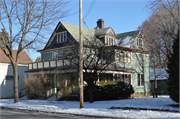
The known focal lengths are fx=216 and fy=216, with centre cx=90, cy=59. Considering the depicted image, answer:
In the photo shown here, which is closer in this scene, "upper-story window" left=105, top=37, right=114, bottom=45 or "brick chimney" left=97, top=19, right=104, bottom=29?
"upper-story window" left=105, top=37, right=114, bottom=45

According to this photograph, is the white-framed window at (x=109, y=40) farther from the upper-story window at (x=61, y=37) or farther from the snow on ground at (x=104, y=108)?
the snow on ground at (x=104, y=108)

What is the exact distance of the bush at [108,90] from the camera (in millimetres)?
23453

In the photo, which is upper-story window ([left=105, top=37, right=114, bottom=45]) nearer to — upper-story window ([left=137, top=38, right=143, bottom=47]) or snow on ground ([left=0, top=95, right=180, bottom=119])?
upper-story window ([left=137, top=38, right=143, bottom=47])

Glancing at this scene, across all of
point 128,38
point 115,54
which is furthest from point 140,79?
point 115,54

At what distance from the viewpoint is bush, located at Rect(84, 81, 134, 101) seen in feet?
76.9

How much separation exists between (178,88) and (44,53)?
21932 mm

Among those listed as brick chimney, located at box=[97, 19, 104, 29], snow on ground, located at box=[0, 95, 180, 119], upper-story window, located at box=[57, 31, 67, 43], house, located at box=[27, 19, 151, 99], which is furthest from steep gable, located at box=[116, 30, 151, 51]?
snow on ground, located at box=[0, 95, 180, 119]

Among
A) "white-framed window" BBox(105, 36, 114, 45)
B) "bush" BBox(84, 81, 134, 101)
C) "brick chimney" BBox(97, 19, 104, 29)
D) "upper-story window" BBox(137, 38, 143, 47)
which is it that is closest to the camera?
"bush" BBox(84, 81, 134, 101)

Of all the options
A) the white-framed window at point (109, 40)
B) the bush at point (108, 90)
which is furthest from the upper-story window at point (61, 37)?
the bush at point (108, 90)

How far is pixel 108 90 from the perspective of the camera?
24375mm

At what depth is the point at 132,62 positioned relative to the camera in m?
32.8

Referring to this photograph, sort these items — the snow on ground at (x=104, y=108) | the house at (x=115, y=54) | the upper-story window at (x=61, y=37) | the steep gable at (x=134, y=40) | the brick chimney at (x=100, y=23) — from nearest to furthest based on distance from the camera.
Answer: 1. the snow on ground at (x=104, y=108)
2. the house at (x=115, y=54)
3. the upper-story window at (x=61, y=37)
4. the steep gable at (x=134, y=40)
5. the brick chimney at (x=100, y=23)

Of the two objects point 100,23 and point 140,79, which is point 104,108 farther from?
point 100,23

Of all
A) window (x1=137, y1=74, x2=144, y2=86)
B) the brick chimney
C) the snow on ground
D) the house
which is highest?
the brick chimney
